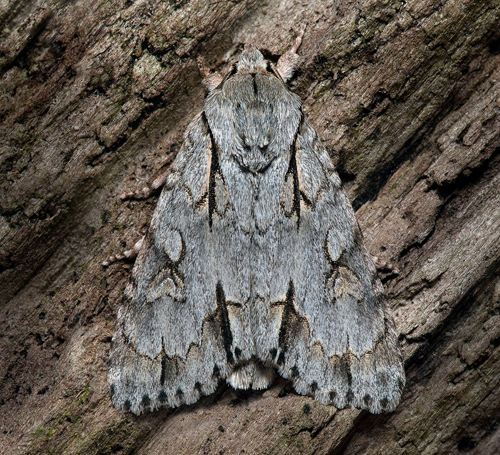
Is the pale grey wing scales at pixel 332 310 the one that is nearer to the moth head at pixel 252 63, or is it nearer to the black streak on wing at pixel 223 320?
the black streak on wing at pixel 223 320

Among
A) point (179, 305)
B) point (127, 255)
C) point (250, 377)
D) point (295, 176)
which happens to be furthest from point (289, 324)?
point (127, 255)

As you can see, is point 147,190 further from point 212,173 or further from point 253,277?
point 253,277

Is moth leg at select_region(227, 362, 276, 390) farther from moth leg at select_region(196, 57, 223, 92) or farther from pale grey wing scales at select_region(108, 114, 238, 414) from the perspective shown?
moth leg at select_region(196, 57, 223, 92)

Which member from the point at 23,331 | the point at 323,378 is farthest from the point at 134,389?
the point at 323,378

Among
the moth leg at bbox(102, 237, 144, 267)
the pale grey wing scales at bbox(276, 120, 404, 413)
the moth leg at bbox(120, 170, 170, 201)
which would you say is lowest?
the pale grey wing scales at bbox(276, 120, 404, 413)

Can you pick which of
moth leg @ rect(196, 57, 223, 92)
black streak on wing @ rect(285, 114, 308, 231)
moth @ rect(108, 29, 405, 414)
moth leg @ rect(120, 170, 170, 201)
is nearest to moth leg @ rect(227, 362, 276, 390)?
moth @ rect(108, 29, 405, 414)

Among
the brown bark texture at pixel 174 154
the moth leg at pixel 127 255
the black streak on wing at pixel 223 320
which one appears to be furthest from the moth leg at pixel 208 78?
the black streak on wing at pixel 223 320
